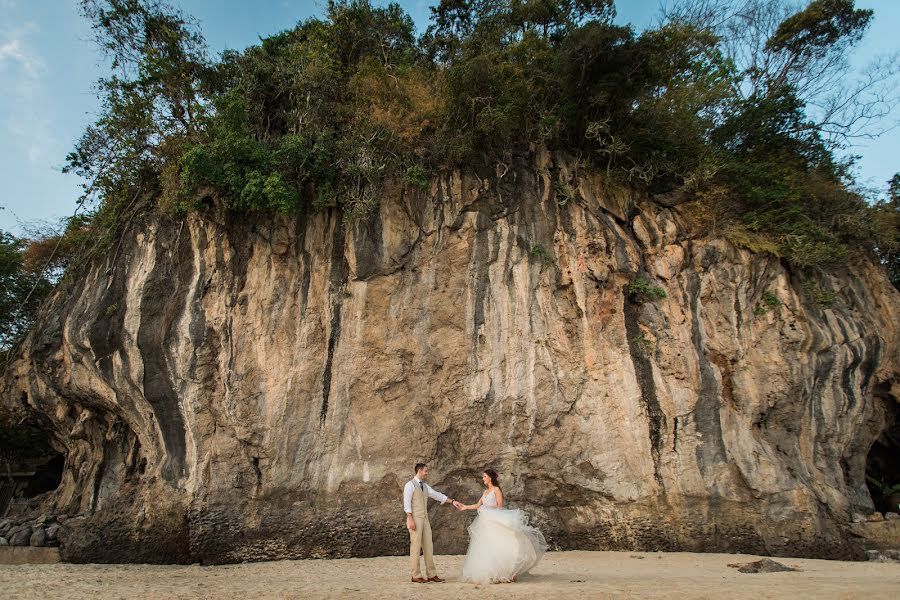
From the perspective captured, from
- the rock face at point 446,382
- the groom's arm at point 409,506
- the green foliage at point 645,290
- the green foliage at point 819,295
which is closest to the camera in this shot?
the groom's arm at point 409,506

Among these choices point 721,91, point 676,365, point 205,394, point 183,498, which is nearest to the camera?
point 183,498

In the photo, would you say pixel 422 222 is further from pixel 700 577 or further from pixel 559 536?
pixel 700 577

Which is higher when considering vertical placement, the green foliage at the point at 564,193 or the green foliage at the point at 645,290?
the green foliage at the point at 564,193

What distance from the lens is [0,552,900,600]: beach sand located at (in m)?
5.37

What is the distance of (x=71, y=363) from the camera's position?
988cm

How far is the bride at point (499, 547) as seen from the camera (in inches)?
229

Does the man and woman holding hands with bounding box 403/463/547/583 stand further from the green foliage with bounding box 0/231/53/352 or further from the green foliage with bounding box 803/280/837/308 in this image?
the green foliage with bounding box 0/231/53/352

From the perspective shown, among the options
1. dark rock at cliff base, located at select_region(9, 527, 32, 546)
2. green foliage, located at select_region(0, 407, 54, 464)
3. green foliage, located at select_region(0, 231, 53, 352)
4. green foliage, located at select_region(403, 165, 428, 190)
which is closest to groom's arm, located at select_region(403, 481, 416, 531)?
green foliage, located at select_region(403, 165, 428, 190)

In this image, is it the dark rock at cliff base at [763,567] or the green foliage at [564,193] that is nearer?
the dark rock at cliff base at [763,567]

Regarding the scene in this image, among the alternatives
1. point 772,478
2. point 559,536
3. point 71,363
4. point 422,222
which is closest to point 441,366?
point 422,222

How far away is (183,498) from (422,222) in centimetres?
607

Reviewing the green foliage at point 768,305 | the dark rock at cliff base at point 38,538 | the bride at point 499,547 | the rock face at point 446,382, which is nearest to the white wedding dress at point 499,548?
the bride at point 499,547

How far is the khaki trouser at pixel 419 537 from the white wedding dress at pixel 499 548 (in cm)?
44

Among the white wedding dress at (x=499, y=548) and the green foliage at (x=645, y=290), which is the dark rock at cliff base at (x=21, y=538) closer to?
the white wedding dress at (x=499, y=548)
